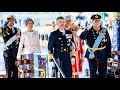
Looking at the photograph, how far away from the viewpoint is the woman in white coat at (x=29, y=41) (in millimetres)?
3973

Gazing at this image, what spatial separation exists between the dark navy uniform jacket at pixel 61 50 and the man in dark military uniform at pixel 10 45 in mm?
392

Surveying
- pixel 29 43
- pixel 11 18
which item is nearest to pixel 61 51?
pixel 29 43

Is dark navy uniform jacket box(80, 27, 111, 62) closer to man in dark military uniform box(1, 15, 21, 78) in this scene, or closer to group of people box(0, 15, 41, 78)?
group of people box(0, 15, 41, 78)

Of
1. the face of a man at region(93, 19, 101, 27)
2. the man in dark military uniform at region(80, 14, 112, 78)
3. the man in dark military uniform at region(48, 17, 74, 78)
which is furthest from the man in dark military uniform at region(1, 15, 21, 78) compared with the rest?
the face of a man at region(93, 19, 101, 27)

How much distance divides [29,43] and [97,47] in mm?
778

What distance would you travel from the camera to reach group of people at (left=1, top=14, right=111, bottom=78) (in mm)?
3963

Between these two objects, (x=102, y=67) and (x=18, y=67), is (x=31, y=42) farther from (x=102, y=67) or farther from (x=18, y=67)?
(x=102, y=67)

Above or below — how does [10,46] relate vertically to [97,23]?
below

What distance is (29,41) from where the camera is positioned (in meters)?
3.97

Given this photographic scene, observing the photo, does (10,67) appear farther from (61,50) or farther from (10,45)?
(61,50)

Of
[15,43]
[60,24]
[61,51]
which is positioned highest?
[60,24]
